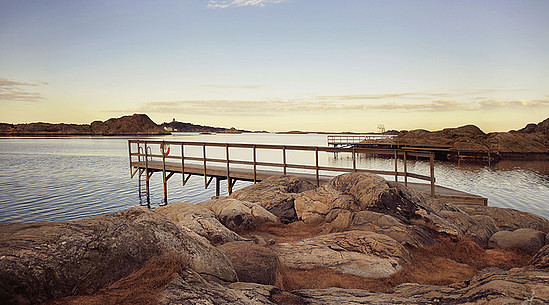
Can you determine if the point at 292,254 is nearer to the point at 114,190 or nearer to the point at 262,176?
the point at 262,176

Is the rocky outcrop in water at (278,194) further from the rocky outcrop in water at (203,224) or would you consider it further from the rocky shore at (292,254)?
the rocky outcrop in water at (203,224)

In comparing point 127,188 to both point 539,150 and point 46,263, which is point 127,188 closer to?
point 46,263

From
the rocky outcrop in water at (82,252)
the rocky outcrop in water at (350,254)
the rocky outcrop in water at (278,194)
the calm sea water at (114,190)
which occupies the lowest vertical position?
the calm sea water at (114,190)

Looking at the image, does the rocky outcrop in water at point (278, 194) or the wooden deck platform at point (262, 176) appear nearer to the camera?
the rocky outcrop in water at point (278, 194)

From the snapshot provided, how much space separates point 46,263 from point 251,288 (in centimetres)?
168

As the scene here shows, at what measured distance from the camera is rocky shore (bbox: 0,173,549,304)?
253cm

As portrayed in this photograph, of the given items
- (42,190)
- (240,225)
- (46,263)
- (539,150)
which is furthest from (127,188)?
(539,150)

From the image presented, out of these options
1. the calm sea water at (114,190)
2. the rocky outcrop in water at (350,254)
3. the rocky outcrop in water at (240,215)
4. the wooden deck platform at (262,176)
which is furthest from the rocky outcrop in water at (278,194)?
the calm sea water at (114,190)

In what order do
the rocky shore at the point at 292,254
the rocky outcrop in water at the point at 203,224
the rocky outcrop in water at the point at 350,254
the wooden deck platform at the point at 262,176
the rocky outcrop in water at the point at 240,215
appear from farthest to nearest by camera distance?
the wooden deck platform at the point at 262,176 < the rocky outcrop in water at the point at 240,215 < the rocky outcrop in water at the point at 203,224 < the rocky outcrop in water at the point at 350,254 < the rocky shore at the point at 292,254

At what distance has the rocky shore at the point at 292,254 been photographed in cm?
253

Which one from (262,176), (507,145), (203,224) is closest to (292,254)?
(203,224)

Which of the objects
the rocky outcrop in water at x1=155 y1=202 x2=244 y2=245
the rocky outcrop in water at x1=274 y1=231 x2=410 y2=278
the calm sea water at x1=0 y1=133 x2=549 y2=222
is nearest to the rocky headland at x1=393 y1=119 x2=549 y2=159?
the calm sea water at x1=0 y1=133 x2=549 y2=222

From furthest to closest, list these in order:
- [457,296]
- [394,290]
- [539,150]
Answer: [539,150]
[394,290]
[457,296]

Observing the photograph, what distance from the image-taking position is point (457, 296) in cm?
299
